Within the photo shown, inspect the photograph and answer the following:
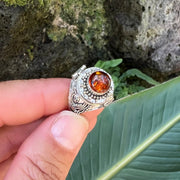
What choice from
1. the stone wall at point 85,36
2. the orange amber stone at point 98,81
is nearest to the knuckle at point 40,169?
the orange amber stone at point 98,81

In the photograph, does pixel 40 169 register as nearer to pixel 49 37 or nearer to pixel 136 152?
pixel 136 152

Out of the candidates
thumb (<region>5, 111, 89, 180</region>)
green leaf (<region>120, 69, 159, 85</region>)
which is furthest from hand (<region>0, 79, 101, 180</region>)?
green leaf (<region>120, 69, 159, 85</region>)

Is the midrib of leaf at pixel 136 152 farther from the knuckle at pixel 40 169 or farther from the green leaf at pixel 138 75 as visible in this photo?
the green leaf at pixel 138 75

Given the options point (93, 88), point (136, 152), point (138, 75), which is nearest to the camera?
point (93, 88)

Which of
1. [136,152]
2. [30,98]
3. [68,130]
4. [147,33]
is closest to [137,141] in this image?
[136,152]

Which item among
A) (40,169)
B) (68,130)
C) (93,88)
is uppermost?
(93,88)

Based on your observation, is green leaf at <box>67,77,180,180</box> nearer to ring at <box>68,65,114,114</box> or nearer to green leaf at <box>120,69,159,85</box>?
ring at <box>68,65,114,114</box>
